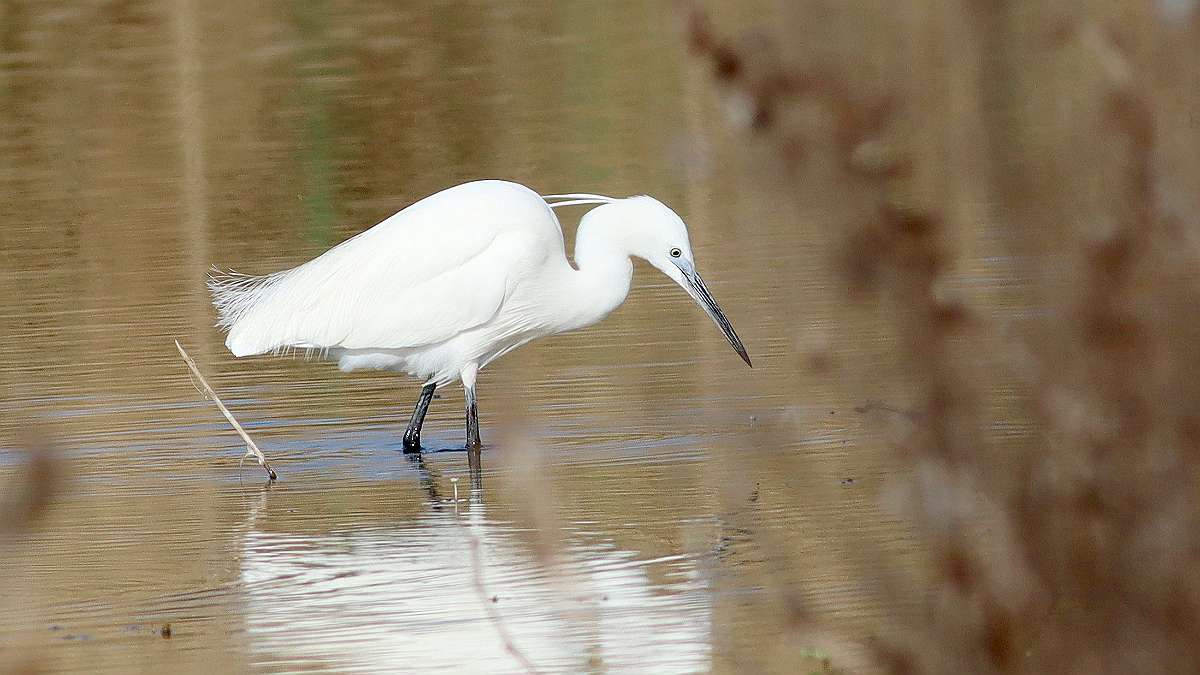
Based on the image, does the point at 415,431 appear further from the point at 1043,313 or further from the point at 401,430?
the point at 1043,313

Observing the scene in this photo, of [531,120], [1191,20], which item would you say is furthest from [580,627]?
[531,120]

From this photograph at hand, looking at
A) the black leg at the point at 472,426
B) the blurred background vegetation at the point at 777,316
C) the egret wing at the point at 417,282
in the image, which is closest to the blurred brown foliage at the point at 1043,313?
the blurred background vegetation at the point at 777,316

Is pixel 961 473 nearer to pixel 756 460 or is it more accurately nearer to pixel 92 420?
pixel 756 460

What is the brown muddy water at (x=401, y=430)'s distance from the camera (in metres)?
4.55

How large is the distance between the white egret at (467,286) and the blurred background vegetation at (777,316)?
0.37 metres

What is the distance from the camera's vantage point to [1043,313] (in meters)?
2.09

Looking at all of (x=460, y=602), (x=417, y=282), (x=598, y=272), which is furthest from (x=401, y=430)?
(x=460, y=602)

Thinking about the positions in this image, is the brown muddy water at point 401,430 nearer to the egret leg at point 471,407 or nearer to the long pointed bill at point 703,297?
the egret leg at point 471,407

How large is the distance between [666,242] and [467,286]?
769 millimetres

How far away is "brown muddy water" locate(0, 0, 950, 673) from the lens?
455 centimetres

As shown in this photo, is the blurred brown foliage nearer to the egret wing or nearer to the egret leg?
the egret leg

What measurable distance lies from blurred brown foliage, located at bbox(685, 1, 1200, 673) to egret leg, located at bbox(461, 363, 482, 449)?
190 inches

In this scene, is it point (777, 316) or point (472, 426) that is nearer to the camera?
point (472, 426)

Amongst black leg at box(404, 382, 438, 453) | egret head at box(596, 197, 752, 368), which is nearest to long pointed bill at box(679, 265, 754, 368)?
egret head at box(596, 197, 752, 368)
